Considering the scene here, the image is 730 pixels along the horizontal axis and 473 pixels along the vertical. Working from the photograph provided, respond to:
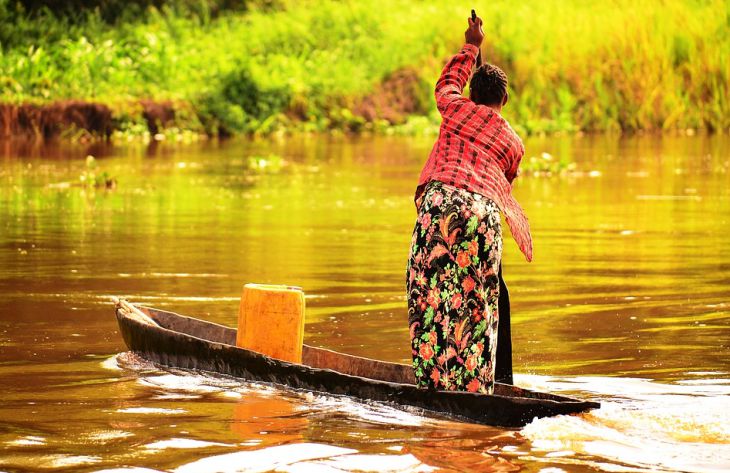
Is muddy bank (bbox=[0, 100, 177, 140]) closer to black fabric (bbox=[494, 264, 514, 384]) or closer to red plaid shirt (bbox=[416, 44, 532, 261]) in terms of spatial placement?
black fabric (bbox=[494, 264, 514, 384])

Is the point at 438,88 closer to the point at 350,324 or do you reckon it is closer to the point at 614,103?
the point at 350,324

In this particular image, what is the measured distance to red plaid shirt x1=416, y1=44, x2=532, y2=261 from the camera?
23.9 feet

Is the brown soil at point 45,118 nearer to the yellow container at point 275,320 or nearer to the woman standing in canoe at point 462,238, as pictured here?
the yellow container at point 275,320

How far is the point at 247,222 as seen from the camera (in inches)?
640

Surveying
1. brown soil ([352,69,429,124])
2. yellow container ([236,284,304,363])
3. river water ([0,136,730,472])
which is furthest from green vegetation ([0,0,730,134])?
yellow container ([236,284,304,363])

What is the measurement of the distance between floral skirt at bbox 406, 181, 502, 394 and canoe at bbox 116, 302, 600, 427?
0.15 m

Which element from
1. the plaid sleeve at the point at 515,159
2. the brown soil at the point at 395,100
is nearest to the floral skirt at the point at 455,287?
the plaid sleeve at the point at 515,159

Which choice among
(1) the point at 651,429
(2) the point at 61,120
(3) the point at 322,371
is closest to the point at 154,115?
(2) the point at 61,120

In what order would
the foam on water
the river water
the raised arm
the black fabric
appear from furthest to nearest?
the black fabric
the raised arm
the river water
the foam on water

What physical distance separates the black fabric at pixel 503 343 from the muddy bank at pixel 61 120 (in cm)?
2288

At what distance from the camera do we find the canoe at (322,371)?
716 centimetres

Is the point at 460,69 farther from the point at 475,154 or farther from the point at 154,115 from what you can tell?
the point at 154,115

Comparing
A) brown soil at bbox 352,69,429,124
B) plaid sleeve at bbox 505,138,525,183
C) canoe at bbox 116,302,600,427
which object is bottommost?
canoe at bbox 116,302,600,427

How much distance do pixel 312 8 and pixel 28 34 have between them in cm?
681
